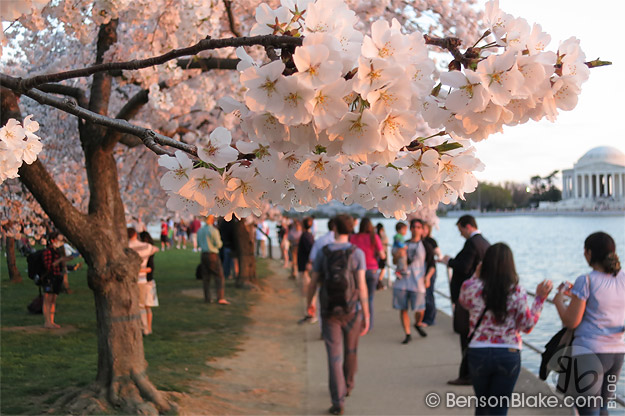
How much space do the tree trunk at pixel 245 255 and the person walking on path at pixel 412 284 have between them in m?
7.64

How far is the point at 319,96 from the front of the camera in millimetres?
1527

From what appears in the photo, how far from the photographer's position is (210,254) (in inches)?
536

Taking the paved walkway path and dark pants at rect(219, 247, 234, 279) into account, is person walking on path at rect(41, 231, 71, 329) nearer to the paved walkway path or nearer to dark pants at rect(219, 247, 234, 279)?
the paved walkway path

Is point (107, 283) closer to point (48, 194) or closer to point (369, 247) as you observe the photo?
point (48, 194)

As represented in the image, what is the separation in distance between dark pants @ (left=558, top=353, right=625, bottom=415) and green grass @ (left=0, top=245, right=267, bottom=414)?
165 inches

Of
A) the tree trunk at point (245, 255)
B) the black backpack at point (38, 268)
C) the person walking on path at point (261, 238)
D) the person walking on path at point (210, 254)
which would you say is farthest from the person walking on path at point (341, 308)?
the person walking on path at point (261, 238)

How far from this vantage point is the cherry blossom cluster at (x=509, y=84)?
1595mm

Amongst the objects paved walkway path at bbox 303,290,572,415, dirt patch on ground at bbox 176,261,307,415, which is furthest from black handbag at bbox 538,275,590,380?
dirt patch on ground at bbox 176,261,307,415

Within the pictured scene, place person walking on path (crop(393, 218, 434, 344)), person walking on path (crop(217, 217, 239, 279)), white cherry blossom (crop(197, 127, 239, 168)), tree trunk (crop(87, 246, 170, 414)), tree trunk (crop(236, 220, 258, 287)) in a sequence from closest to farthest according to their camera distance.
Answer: white cherry blossom (crop(197, 127, 239, 168)), tree trunk (crop(87, 246, 170, 414)), person walking on path (crop(393, 218, 434, 344)), tree trunk (crop(236, 220, 258, 287)), person walking on path (crop(217, 217, 239, 279))

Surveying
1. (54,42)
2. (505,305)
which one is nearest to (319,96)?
(505,305)

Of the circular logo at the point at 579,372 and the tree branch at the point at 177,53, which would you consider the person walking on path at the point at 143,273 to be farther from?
the tree branch at the point at 177,53

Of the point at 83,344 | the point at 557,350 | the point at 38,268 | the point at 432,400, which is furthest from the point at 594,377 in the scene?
the point at 38,268

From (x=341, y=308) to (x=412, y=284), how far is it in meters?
3.40

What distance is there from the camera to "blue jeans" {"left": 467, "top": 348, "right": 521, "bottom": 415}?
15.8 ft
